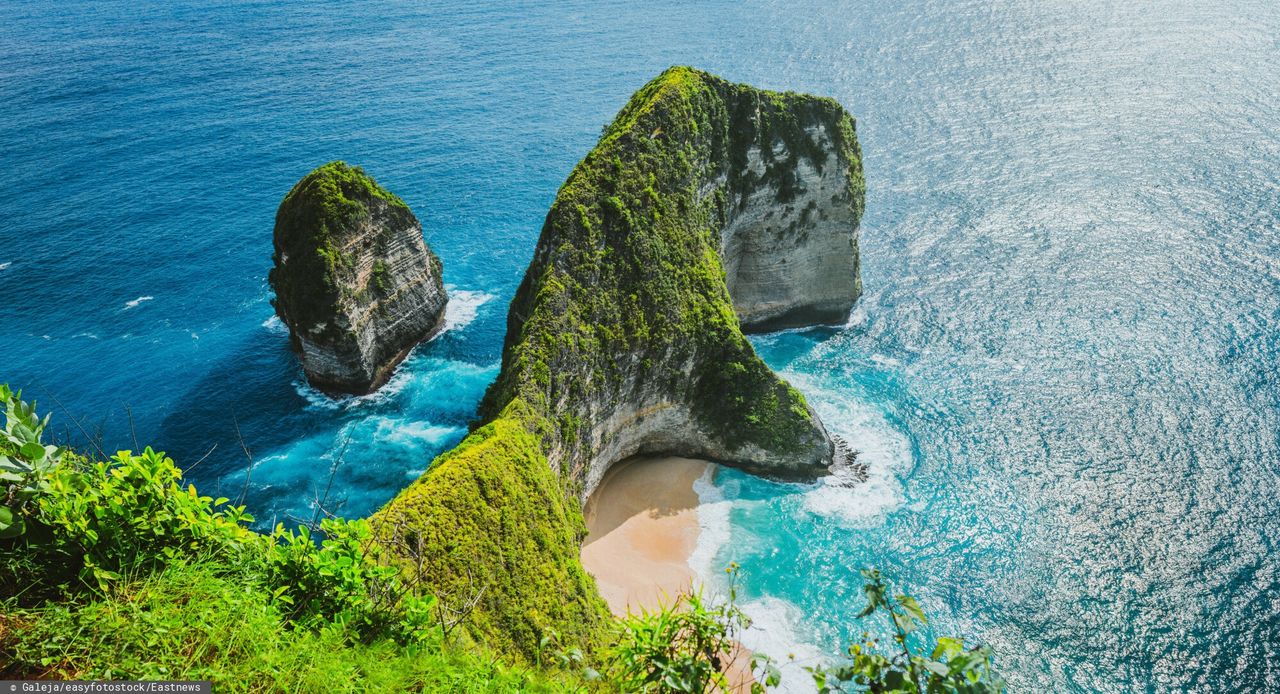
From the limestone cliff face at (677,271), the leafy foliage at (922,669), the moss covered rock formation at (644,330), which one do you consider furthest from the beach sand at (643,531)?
the leafy foliage at (922,669)

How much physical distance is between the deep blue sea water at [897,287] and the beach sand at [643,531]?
1.80 m

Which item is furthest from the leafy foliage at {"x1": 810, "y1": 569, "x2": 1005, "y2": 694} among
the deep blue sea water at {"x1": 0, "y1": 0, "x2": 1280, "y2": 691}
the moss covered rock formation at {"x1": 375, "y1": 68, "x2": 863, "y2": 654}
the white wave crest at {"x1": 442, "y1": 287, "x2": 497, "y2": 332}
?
the white wave crest at {"x1": 442, "y1": 287, "x2": 497, "y2": 332}

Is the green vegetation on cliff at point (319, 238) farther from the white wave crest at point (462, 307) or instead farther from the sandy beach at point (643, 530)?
the sandy beach at point (643, 530)

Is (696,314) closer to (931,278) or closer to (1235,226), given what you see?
(931,278)

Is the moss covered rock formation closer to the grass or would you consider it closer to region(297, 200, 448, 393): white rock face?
the grass

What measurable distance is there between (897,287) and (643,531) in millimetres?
33676

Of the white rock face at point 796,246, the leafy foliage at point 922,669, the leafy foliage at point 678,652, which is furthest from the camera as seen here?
the white rock face at point 796,246

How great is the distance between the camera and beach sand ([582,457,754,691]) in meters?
37.7

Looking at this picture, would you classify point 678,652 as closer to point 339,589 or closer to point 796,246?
point 339,589

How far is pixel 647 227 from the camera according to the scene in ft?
138

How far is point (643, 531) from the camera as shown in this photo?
134 ft

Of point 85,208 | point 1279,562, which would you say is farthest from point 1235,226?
point 85,208

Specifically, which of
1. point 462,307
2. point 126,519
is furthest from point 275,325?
point 126,519

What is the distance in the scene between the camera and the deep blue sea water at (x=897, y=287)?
39.0 m
